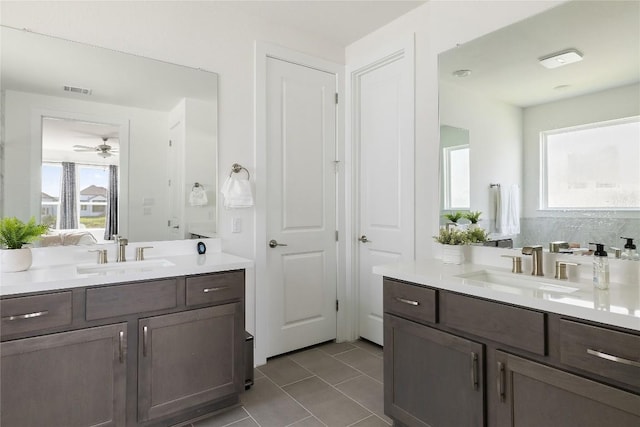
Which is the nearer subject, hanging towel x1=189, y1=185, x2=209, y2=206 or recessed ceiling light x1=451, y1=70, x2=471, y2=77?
recessed ceiling light x1=451, y1=70, x2=471, y2=77

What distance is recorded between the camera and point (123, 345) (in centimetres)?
171

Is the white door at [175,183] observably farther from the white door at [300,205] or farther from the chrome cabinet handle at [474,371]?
the chrome cabinet handle at [474,371]

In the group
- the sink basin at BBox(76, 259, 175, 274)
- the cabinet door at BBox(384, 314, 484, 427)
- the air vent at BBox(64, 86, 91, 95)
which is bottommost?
the cabinet door at BBox(384, 314, 484, 427)

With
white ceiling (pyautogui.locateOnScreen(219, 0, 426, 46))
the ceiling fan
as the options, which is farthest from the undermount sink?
the ceiling fan

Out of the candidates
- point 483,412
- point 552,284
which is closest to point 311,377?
point 483,412

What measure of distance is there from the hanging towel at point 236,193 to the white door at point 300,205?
268 mm

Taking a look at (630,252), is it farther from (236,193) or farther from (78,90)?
(78,90)

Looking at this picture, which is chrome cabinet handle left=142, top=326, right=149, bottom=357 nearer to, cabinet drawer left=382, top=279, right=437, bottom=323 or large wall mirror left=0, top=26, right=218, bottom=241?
large wall mirror left=0, top=26, right=218, bottom=241

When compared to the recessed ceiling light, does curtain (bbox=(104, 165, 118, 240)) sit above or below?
below

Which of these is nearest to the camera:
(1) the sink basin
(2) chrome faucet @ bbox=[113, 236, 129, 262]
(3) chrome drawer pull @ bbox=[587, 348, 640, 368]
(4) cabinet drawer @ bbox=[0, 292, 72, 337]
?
(3) chrome drawer pull @ bbox=[587, 348, 640, 368]

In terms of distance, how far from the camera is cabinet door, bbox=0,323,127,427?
148 centimetres

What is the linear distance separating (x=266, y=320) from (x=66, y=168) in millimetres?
1663

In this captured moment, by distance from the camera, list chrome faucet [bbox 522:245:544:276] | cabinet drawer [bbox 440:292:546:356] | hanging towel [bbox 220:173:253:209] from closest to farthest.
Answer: cabinet drawer [bbox 440:292:546:356]
chrome faucet [bbox 522:245:544:276]
hanging towel [bbox 220:173:253:209]

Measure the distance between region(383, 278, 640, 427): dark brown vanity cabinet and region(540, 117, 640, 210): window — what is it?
77cm
